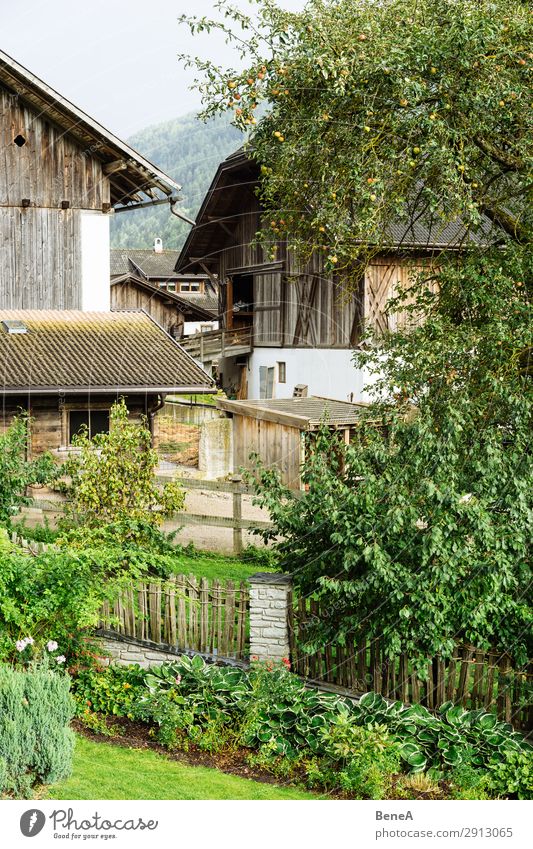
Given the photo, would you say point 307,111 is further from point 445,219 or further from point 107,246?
point 107,246

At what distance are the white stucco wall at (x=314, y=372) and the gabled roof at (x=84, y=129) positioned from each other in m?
5.67

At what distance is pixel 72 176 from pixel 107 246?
1.22 meters

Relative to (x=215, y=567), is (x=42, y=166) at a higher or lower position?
higher

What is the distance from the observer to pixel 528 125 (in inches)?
366

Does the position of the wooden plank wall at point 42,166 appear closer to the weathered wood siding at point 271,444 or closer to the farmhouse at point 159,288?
the weathered wood siding at point 271,444

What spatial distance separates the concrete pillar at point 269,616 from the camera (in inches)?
372

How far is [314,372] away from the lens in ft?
70.3

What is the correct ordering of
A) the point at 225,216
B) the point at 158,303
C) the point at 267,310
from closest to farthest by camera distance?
the point at 225,216, the point at 267,310, the point at 158,303

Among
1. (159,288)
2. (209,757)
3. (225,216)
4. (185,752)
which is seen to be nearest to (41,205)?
(225,216)

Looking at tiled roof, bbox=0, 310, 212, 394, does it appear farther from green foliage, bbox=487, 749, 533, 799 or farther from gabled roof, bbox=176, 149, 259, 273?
green foliage, bbox=487, 749, 533, 799

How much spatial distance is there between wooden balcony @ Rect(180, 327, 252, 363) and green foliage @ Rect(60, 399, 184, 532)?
10151 mm

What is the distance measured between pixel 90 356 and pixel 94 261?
1979mm
